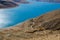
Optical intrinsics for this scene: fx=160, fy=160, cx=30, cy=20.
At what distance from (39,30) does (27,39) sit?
0.66 metres

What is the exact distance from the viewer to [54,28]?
3445 mm

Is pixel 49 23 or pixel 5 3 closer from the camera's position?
pixel 49 23

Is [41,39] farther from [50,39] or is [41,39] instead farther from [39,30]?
[39,30]

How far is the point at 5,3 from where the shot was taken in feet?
40.9

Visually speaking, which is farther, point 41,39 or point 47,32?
point 47,32

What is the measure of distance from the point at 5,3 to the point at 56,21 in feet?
30.7

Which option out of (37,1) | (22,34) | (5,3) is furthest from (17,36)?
(5,3)

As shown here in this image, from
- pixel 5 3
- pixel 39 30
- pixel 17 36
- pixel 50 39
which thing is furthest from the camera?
pixel 5 3

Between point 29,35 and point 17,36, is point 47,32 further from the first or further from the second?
point 17,36

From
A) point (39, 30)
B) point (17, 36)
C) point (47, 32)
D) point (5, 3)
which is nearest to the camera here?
point (17, 36)

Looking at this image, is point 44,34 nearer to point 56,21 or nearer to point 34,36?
point 34,36

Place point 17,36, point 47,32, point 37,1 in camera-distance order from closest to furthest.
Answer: point 17,36 → point 47,32 → point 37,1

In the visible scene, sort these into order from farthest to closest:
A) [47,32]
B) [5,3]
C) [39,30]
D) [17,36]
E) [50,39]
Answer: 1. [5,3]
2. [39,30]
3. [47,32]
4. [17,36]
5. [50,39]

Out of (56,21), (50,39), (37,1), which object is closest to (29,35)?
(50,39)
